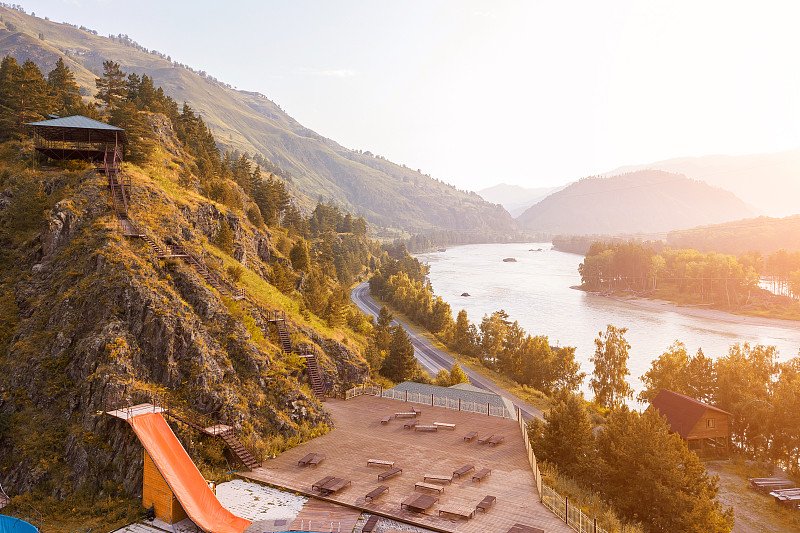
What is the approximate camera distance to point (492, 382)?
8162 cm

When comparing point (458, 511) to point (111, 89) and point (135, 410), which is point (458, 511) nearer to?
point (135, 410)

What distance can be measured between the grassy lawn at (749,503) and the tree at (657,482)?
1312cm

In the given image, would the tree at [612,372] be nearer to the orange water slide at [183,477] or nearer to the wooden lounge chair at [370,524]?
the wooden lounge chair at [370,524]

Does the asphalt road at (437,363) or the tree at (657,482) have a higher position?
the tree at (657,482)

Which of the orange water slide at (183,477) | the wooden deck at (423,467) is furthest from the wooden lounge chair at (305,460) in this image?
the orange water slide at (183,477)

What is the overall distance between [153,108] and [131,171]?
27800 mm

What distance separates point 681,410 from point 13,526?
6473 cm

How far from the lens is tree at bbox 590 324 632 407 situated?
244ft

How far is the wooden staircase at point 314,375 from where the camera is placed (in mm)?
45000

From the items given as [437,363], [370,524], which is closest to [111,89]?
[437,363]

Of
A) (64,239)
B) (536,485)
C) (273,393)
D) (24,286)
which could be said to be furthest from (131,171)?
(536,485)

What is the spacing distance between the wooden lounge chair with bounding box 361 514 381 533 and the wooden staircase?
20822mm

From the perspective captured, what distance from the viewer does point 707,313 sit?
145m

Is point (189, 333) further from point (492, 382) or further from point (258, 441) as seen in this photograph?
point (492, 382)
